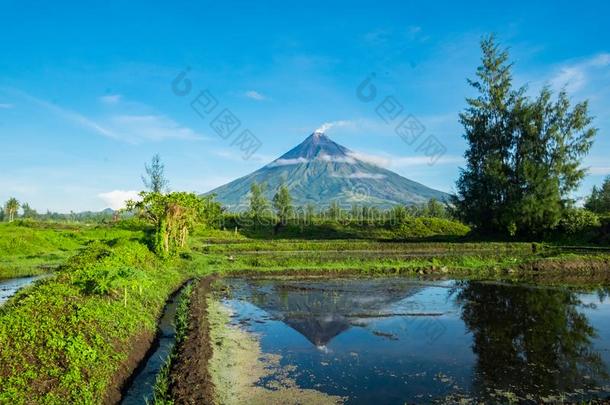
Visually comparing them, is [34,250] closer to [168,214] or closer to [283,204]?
[168,214]

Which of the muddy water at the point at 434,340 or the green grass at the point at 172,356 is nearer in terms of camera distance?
the green grass at the point at 172,356

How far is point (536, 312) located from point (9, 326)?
1579 centimetres

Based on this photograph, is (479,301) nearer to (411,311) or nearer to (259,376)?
(411,311)

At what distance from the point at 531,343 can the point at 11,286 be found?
20191 mm

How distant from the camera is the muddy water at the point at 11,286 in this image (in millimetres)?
16044

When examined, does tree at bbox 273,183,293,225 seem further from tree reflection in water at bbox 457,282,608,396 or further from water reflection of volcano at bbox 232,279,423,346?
tree reflection in water at bbox 457,282,608,396

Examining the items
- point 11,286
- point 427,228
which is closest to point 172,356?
point 11,286

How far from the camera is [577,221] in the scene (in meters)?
38.8

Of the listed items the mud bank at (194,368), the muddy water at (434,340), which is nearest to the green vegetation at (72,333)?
the mud bank at (194,368)

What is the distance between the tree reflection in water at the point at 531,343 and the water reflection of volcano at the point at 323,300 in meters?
3.35

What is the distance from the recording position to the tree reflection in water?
8781mm

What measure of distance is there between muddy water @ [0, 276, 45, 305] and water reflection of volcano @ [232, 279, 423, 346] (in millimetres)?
8765

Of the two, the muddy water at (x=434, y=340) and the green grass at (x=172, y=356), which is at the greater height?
the green grass at (x=172, y=356)

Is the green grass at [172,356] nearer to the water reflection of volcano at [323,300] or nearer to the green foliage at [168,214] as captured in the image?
the water reflection of volcano at [323,300]
